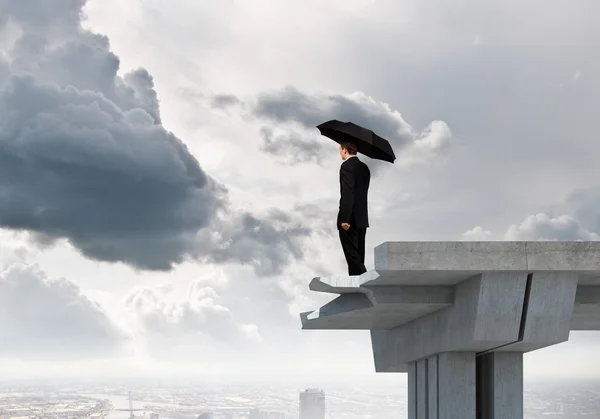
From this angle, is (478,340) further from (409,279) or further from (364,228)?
(364,228)

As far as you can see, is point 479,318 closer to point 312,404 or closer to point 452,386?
point 452,386

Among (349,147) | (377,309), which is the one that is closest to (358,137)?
(349,147)

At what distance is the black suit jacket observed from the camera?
14.9 m

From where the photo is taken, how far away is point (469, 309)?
44.2 ft

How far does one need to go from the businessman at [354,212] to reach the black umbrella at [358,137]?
271mm

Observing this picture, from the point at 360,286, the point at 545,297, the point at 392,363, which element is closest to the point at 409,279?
the point at 360,286

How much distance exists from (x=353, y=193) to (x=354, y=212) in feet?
0.99

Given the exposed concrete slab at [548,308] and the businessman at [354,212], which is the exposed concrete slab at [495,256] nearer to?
the exposed concrete slab at [548,308]

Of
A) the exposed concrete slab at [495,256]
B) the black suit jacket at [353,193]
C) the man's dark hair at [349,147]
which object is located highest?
the man's dark hair at [349,147]

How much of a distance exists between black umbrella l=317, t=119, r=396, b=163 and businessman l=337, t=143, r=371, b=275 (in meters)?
0.27

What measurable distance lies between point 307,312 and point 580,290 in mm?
4661

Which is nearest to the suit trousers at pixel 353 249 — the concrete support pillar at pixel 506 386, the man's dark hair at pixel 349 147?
the man's dark hair at pixel 349 147

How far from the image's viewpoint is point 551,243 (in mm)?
12375

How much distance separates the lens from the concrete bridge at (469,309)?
487 inches
